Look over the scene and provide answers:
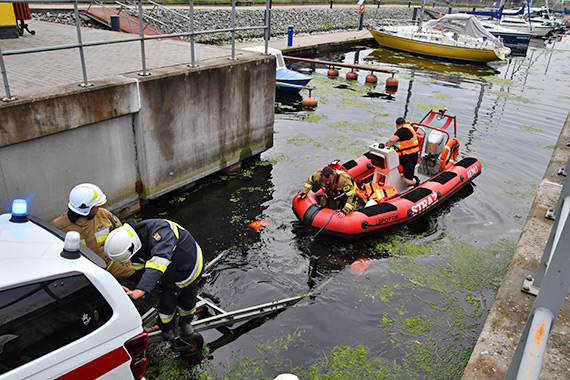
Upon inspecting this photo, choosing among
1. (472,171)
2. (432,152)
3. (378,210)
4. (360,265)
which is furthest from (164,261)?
(472,171)

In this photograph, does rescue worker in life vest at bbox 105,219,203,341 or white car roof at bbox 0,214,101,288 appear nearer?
white car roof at bbox 0,214,101,288

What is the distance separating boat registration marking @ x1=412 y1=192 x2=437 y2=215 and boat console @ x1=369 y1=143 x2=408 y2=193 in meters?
0.75

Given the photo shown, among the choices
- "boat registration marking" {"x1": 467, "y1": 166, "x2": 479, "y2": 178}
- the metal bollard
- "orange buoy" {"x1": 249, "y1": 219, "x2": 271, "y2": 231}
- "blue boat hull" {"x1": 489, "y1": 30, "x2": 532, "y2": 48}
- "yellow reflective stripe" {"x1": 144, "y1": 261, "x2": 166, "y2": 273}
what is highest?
the metal bollard

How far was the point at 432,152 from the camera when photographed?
9.27 meters

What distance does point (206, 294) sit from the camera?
5.46 m

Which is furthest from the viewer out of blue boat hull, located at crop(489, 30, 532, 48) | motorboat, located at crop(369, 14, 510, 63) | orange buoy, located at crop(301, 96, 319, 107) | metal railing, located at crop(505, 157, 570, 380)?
blue boat hull, located at crop(489, 30, 532, 48)

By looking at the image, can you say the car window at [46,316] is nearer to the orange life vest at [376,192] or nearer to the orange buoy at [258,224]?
the orange buoy at [258,224]

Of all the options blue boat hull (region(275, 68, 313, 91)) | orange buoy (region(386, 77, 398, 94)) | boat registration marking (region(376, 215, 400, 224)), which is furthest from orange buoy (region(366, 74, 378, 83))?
boat registration marking (region(376, 215, 400, 224))

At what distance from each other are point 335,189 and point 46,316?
5311 millimetres

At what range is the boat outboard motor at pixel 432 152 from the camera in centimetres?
912

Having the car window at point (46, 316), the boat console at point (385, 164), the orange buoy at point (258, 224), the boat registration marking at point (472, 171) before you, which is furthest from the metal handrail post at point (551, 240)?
the boat registration marking at point (472, 171)

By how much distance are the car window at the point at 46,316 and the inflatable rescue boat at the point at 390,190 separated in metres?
4.62

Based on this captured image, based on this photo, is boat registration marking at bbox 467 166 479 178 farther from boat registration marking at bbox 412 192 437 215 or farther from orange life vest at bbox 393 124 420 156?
orange life vest at bbox 393 124 420 156

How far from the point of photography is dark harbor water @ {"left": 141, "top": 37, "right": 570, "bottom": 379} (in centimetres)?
500
